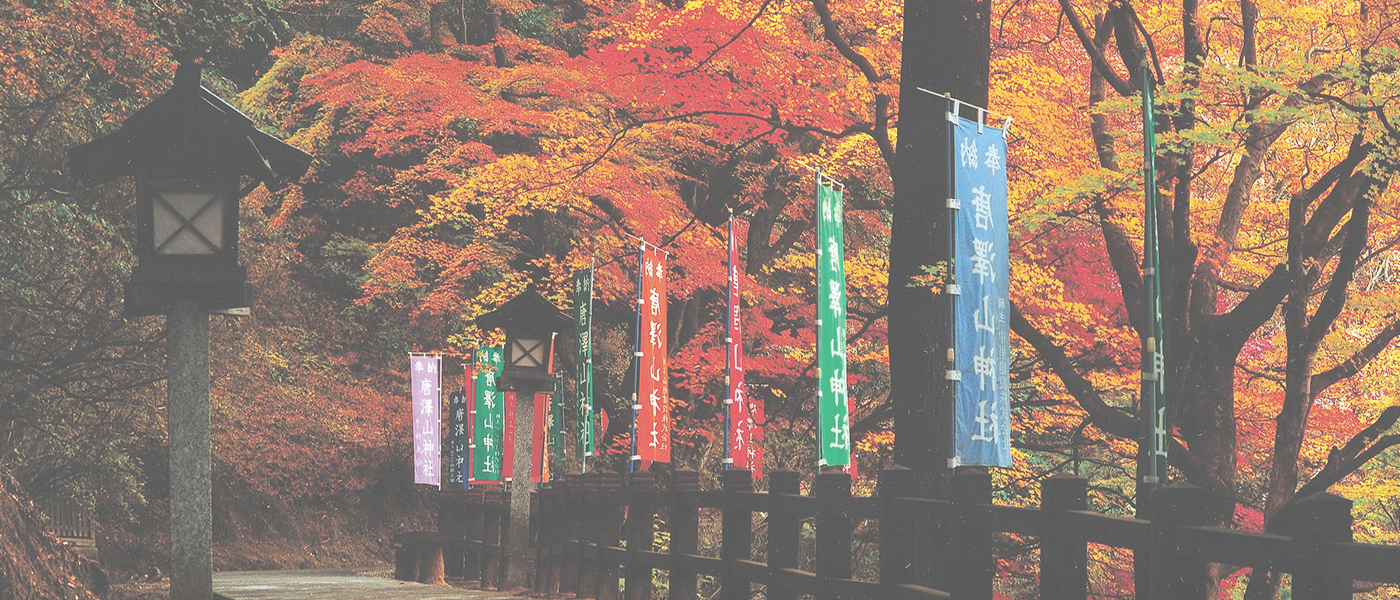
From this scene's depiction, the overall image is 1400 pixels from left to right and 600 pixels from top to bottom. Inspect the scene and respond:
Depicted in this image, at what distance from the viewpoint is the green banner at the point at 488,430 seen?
18.8 m

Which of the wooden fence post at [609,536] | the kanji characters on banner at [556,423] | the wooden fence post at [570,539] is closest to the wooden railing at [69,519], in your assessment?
the kanji characters on banner at [556,423]

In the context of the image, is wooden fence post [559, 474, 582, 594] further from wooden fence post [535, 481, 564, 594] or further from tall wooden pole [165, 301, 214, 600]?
tall wooden pole [165, 301, 214, 600]

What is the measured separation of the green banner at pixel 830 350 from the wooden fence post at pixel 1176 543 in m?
5.39

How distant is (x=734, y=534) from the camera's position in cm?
905

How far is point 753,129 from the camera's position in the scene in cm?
1748

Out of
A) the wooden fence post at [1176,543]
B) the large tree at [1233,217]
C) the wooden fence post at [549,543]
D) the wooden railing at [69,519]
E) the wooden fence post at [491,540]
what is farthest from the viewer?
the wooden railing at [69,519]

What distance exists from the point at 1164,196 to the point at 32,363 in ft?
42.3

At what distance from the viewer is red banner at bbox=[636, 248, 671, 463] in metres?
13.9

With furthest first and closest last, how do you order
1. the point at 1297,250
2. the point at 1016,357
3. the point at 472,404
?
the point at 472,404
the point at 1016,357
the point at 1297,250

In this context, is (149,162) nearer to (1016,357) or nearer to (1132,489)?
(1016,357)

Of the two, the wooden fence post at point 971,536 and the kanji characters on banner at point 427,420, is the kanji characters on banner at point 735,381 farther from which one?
the kanji characters on banner at point 427,420

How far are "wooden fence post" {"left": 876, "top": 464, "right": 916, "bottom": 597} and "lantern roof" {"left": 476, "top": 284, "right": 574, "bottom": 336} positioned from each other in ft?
30.9

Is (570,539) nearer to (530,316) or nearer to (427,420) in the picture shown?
(530,316)

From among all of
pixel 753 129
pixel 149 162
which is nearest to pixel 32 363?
pixel 149 162
